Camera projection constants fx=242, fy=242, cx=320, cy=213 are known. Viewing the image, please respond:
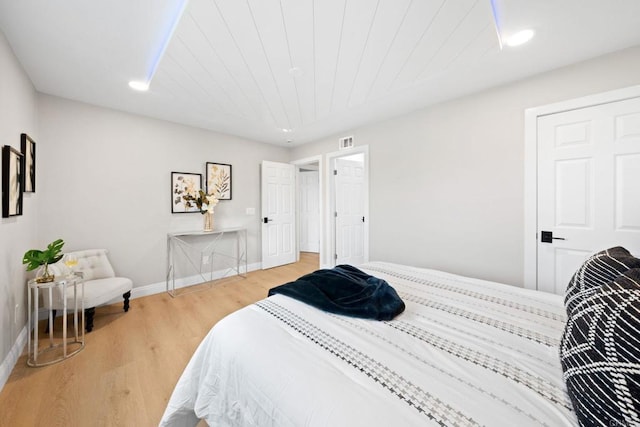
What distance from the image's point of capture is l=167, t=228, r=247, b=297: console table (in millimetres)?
3400

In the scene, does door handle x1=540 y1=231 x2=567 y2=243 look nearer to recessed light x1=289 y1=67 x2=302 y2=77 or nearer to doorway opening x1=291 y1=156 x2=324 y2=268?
recessed light x1=289 y1=67 x2=302 y2=77

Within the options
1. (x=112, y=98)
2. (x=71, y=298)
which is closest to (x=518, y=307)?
(x=71, y=298)

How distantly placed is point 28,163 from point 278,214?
3081mm

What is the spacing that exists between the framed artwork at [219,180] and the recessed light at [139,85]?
55.3 inches

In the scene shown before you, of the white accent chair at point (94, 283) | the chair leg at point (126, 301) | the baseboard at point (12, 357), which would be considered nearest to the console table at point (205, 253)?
the chair leg at point (126, 301)

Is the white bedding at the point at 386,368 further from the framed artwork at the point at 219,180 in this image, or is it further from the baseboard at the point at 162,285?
the framed artwork at the point at 219,180

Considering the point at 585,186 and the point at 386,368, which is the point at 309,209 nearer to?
the point at 585,186

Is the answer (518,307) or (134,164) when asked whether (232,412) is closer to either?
(518,307)

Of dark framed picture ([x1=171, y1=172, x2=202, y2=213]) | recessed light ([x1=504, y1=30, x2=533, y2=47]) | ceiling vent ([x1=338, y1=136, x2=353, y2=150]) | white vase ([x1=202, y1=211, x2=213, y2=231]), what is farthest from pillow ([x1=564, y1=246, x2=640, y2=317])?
dark framed picture ([x1=171, y1=172, x2=202, y2=213])

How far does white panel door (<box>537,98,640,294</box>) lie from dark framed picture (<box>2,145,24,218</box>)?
13.5 ft

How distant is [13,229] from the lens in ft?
6.03

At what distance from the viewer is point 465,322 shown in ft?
3.88

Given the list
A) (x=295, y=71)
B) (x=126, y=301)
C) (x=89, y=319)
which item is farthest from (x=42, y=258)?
(x=295, y=71)

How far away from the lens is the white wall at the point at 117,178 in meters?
2.57
